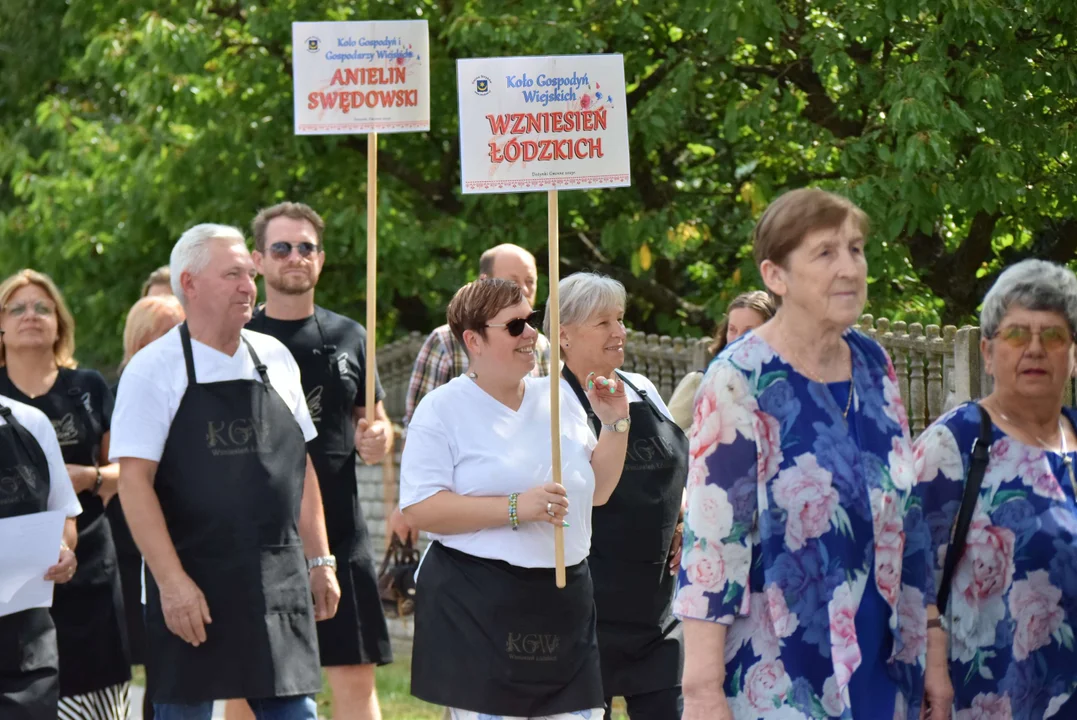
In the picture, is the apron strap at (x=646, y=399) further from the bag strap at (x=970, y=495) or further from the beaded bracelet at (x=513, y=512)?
the bag strap at (x=970, y=495)

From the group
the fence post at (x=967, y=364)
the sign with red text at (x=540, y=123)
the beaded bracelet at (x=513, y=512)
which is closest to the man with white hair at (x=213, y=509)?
the sign with red text at (x=540, y=123)

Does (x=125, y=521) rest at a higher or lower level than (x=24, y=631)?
higher

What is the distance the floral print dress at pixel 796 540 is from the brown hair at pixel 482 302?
138cm

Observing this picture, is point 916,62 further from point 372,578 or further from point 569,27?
point 372,578

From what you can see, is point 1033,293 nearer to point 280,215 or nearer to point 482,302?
point 482,302

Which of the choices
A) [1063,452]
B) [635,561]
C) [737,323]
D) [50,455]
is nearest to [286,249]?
[50,455]

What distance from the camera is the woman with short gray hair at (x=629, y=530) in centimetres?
610

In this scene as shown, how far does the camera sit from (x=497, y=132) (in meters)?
5.78

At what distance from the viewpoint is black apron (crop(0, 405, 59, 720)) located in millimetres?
6094

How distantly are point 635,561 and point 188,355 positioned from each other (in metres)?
1.70

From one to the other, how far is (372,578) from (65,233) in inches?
348

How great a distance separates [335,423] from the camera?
7270 mm

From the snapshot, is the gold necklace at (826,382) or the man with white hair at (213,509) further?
the man with white hair at (213,509)

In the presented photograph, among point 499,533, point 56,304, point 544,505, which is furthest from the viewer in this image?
point 56,304
